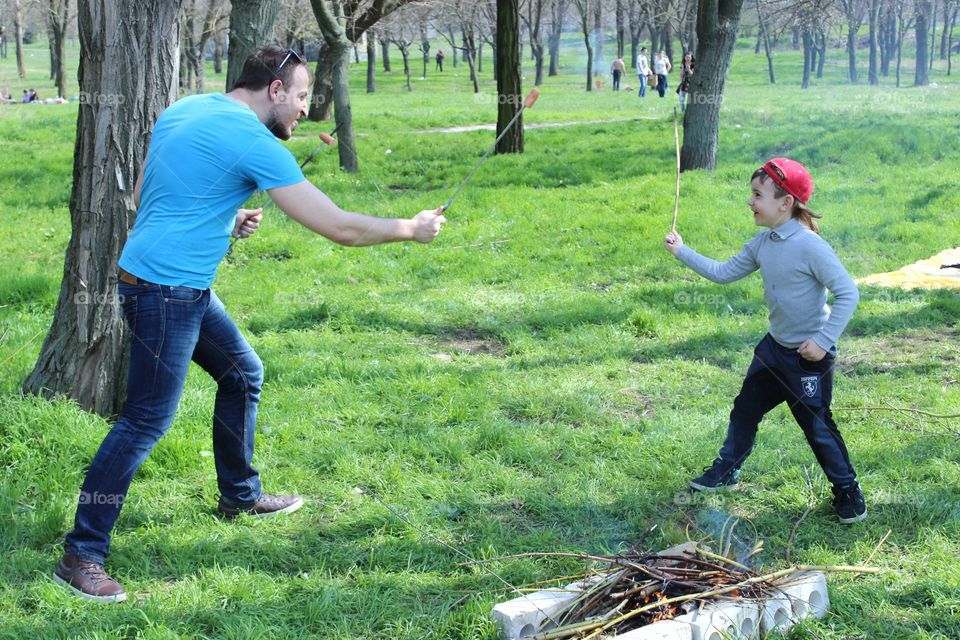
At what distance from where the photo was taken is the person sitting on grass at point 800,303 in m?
3.93

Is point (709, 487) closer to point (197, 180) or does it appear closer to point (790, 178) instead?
point (790, 178)

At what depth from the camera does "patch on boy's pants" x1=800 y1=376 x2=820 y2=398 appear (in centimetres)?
401

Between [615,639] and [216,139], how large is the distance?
7.14 ft

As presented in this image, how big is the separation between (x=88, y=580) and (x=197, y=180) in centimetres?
154

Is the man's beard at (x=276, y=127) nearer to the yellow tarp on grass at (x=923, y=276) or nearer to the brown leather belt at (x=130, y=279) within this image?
the brown leather belt at (x=130, y=279)

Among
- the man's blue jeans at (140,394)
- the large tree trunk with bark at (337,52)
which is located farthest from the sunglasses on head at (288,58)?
the large tree trunk with bark at (337,52)

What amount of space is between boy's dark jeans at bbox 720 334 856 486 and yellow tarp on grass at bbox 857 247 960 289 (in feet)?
16.3

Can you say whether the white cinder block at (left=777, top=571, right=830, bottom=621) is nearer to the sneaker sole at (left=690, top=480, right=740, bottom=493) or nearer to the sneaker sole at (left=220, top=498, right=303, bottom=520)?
the sneaker sole at (left=690, top=480, right=740, bottom=493)

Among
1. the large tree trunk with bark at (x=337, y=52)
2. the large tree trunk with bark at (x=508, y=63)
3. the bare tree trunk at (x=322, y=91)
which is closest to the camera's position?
the large tree trunk with bark at (x=337, y=52)

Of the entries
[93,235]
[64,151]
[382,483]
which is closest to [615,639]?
[382,483]

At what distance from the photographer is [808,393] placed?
401 centimetres

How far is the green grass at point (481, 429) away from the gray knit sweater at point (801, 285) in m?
0.88

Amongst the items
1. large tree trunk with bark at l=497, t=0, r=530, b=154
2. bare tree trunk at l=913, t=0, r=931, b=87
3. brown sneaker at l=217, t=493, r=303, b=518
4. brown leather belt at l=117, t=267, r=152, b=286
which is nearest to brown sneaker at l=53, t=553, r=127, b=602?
brown sneaker at l=217, t=493, r=303, b=518

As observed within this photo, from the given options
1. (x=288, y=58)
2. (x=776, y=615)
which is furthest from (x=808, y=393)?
(x=288, y=58)
